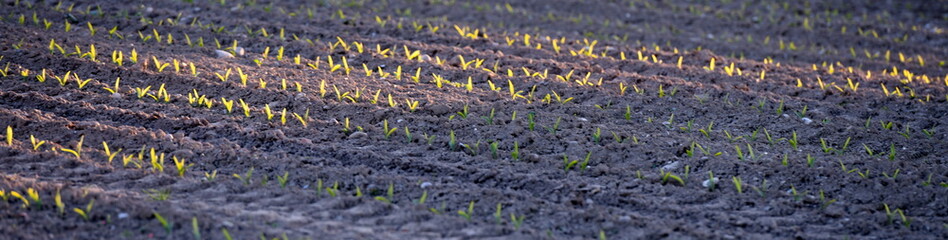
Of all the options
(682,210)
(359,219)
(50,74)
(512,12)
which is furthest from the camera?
(512,12)

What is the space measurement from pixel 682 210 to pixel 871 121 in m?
1.91

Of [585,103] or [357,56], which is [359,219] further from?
[357,56]

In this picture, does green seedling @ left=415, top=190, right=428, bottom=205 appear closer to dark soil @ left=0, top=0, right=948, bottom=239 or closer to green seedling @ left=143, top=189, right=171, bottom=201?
dark soil @ left=0, top=0, right=948, bottom=239

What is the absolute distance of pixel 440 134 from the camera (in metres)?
3.89

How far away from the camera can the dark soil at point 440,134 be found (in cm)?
303

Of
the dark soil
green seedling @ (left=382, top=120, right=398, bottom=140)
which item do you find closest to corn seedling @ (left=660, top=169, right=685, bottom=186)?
the dark soil

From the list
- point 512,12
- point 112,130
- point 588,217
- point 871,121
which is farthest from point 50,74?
point 871,121

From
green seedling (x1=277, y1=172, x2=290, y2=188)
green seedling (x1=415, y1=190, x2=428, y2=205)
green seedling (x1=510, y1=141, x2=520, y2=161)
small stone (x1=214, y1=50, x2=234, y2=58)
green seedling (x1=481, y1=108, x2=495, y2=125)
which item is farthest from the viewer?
small stone (x1=214, y1=50, x2=234, y2=58)

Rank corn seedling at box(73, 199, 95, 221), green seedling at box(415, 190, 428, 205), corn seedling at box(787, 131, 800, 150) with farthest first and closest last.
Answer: corn seedling at box(787, 131, 800, 150) → green seedling at box(415, 190, 428, 205) → corn seedling at box(73, 199, 95, 221)

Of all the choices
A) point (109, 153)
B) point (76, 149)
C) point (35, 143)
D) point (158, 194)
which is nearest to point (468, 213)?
point (158, 194)

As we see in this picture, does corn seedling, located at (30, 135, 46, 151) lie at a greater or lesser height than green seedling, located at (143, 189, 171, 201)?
greater

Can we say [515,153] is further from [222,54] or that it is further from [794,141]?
[222,54]

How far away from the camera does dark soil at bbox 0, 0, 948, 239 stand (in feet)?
9.93

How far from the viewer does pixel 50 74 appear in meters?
4.31
